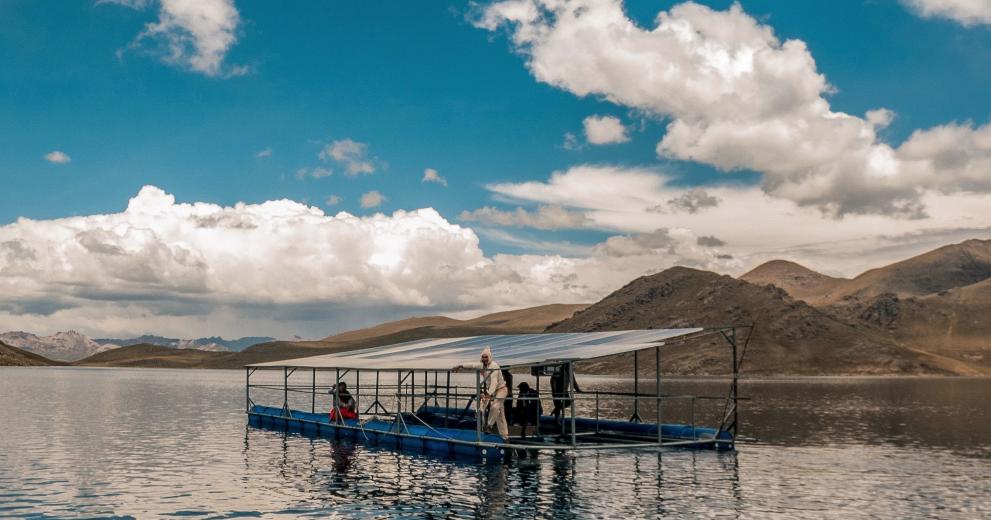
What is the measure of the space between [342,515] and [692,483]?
14859 millimetres

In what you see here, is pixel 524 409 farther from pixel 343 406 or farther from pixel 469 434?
pixel 343 406

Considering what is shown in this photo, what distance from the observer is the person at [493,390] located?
138 feet

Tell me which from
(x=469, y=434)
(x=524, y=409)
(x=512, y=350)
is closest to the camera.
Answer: (x=469, y=434)

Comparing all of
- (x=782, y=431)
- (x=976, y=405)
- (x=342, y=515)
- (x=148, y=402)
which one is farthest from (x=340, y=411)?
(x=976, y=405)

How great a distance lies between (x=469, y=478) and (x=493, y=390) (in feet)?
19.8

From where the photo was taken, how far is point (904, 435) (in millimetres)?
62312

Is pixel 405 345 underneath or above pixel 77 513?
above

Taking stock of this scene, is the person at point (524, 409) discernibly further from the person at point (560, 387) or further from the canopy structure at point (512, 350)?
the canopy structure at point (512, 350)

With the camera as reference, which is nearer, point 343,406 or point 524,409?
point 524,409

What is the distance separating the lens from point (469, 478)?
122 ft

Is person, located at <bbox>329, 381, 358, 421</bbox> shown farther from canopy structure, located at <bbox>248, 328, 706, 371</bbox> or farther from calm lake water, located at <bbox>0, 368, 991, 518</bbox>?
calm lake water, located at <bbox>0, 368, 991, 518</bbox>

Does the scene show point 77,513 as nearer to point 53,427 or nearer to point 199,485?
point 199,485

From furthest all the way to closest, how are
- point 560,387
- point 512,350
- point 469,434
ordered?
point 512,350 → point 560,387 → point 469,434

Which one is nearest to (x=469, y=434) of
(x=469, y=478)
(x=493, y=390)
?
(x=493, y=390)
